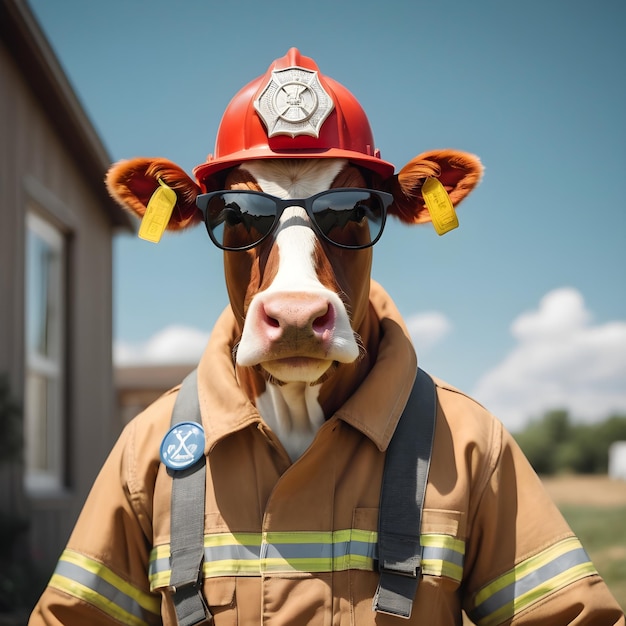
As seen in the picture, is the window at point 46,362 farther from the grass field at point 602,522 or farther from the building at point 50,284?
the grass field at point 602,522

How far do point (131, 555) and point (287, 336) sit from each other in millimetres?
746

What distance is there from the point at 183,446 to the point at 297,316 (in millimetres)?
496

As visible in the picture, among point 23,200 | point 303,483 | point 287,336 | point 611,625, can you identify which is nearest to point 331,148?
point 287,336

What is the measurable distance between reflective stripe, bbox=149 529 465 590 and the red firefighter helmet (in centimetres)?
95

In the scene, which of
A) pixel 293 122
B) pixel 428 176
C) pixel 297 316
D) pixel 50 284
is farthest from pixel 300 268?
pixel 50 284

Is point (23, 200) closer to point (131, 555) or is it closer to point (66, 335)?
point (66, 335)

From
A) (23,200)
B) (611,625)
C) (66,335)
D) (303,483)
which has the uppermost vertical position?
(23,200)

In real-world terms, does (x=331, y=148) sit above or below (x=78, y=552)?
above

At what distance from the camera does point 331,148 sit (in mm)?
2264

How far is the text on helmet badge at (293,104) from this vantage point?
87.1 inches

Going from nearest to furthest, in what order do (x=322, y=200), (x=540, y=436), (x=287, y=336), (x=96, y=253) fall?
(x=287, y=336) < (x=322, y=200) < (x=96, y=253) < (x=540, y=436)

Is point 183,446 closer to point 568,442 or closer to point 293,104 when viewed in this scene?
point 293,104

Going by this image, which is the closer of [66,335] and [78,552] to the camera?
[78,552]

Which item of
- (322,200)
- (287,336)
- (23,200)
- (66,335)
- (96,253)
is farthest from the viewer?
(96,253)
